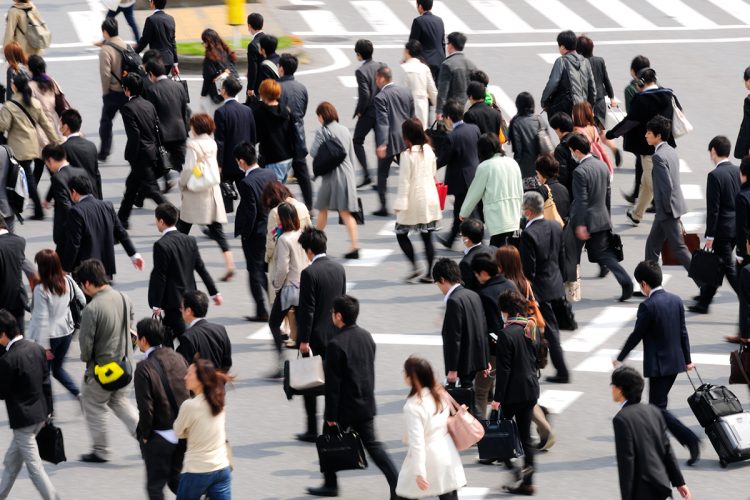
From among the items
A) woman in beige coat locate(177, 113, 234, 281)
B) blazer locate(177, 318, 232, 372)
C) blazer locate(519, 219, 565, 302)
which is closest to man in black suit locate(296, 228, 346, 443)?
blazer locate(177, 318, 232, 372)

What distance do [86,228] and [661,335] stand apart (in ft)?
17.9

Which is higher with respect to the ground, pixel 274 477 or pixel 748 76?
pixel 748 76

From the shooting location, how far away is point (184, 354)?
37.7ft

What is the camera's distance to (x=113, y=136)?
73.5ft

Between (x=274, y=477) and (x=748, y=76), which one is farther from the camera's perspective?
(x=748, y=76)

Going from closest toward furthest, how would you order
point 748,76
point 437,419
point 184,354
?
point 437,419
point 184,354
point 748,76

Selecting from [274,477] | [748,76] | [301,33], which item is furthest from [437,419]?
[301,33]

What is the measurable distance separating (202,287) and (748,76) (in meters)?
6.76

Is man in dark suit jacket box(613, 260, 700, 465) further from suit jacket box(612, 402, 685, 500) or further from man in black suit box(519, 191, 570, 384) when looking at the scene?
suit jacket box(612, 402, 685, 500)

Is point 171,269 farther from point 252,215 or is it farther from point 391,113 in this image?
point 391,113

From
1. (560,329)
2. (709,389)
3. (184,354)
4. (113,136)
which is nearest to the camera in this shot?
(184,354)

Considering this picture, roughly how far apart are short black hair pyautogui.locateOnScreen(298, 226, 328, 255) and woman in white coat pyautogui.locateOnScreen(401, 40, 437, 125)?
24.0ft

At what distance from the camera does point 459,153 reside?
55.2 ft

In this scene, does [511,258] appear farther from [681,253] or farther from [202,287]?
[202,287]
